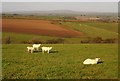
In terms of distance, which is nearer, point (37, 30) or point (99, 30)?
point (37, 30)

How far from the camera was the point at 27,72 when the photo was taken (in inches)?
561

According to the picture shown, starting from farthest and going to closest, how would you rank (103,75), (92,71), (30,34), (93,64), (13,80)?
(30,34), (93,64), (92,71), (103,75), (13,80)

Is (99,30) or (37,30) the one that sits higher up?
(37,30)

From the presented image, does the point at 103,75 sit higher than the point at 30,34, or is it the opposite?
the point at 103,75

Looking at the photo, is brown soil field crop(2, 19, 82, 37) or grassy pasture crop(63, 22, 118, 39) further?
grassy pasture crop(63, 22, 118, 39)

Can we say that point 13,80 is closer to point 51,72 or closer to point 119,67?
point 51,72

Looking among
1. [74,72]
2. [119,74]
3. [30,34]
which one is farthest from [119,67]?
[30,34]

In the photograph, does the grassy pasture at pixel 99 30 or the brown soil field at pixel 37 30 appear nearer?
the brown soil field at pixel 37 30

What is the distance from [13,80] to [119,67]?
7684 mm

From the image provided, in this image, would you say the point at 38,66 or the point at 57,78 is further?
the point at 38,66

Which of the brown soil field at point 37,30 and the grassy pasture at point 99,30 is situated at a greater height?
the brown soil field at point 37,30

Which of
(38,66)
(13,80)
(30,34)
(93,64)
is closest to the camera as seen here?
(13,80)

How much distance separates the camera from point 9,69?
15.4 metres

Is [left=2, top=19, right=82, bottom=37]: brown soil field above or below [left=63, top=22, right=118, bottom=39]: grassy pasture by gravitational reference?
above
